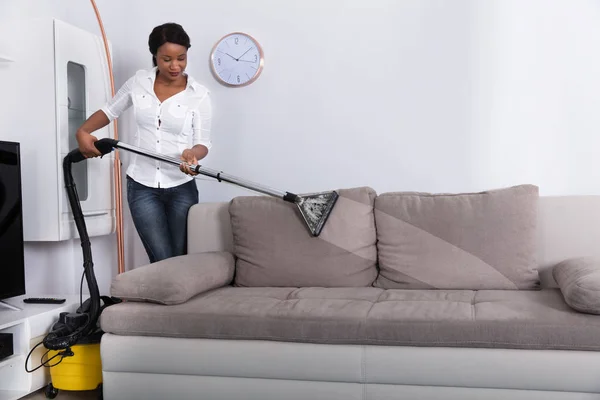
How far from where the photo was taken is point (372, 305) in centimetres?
257

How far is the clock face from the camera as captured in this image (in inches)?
148

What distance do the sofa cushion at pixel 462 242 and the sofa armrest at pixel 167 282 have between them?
0.74 meters

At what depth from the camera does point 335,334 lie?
96.2 inches

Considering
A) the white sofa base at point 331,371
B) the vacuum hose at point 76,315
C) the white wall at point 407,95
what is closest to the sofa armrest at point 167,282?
the white sofa base at point 331,371

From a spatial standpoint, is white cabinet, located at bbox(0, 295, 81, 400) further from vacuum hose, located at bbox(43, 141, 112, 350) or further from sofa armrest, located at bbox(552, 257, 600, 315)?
sofa armrest, located at bbox(552, 257, 600, 315)

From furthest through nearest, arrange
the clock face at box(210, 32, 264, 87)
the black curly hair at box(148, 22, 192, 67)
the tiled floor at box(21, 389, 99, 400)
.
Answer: the clock face at box(210, 32, 264, 87)
the black curly hair at box(148, 22, 192, 67)
the tiled floor at box(21, 389, 99, 400)

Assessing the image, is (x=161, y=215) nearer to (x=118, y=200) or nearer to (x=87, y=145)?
(x=87, y=145)

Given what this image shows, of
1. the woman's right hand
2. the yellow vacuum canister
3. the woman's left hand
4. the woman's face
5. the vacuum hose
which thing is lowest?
the yellow vacuum canister

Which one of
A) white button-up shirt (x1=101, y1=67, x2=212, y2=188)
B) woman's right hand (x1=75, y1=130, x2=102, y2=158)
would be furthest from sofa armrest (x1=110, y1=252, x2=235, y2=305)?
woman's right hand (x1=75, y1=130, x2=102, y2=158)

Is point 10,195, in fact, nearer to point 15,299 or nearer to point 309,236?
point 15,299

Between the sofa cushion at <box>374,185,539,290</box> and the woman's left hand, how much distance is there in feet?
2.81

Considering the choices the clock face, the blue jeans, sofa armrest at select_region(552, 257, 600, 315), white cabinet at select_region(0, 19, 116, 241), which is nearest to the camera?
sofa armrest at select_region(552, 257, 600, 315)

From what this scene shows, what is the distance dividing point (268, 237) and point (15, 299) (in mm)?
1256

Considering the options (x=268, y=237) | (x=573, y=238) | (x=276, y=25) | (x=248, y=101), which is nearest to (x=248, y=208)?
(x=268, y=237)
